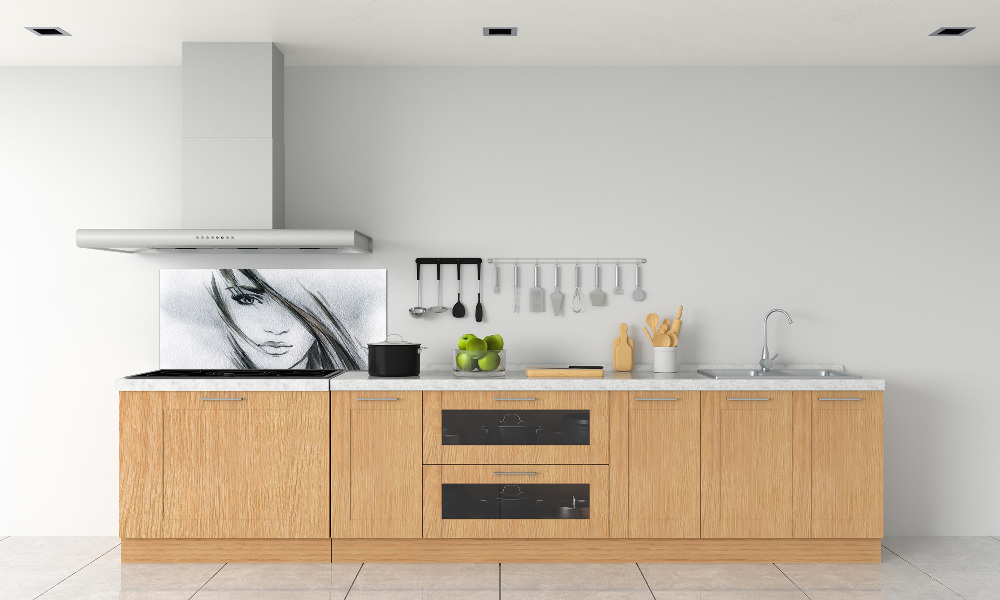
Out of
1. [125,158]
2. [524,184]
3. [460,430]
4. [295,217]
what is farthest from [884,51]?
[125,158]

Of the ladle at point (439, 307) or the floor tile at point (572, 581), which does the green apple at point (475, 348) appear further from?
the floor tile at point (572, 581)

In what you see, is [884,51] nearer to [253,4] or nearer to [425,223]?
[425,223]

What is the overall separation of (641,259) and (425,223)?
1.19 meters

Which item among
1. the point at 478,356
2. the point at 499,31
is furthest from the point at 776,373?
the point at 499,31

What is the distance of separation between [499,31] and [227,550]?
9.16ft

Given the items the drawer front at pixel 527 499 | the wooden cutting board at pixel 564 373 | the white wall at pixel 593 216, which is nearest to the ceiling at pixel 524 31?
the white wall at pixel 593 216

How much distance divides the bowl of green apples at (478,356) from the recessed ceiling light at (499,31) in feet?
4.85

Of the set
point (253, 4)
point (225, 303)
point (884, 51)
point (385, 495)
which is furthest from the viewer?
point (225, 303)

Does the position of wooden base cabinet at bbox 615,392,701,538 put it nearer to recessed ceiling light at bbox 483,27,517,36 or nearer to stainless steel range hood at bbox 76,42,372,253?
stainless steel range hood at bbox 76,42,372,253

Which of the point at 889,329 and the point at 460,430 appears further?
the point at 889,329

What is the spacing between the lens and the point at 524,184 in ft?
13.4

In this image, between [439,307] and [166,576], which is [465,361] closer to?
[439,307]

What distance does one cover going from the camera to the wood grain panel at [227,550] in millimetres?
3529

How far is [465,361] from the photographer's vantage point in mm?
3752
